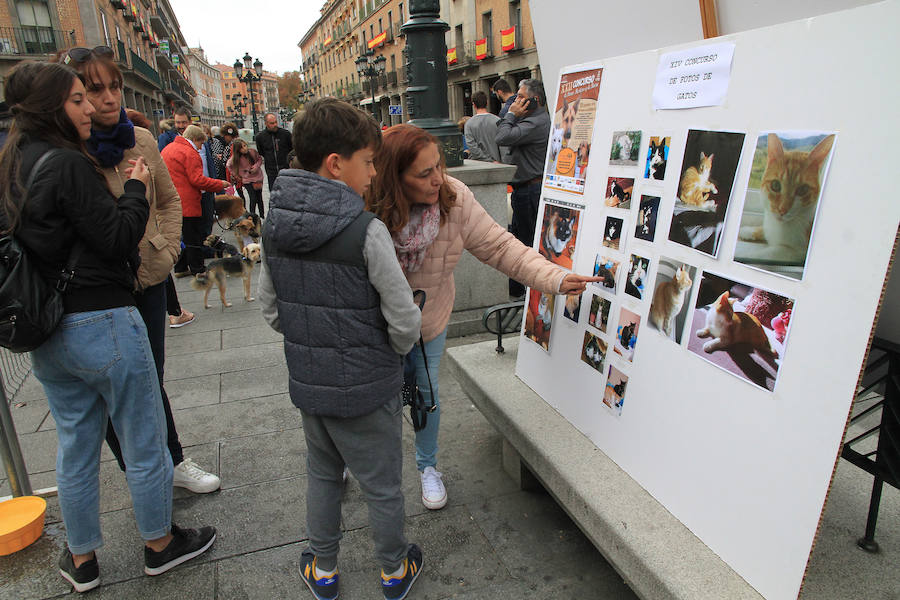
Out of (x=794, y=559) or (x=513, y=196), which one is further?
(x=513, y=196)

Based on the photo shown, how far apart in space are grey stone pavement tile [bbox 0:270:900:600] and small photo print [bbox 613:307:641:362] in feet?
2.70

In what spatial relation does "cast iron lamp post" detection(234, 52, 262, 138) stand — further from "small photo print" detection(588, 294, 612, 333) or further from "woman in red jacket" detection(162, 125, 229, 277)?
"small photo print" detection(588, 294, 612, 333)

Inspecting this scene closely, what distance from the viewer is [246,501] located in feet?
9.58

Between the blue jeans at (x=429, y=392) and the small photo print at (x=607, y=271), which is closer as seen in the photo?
the small photo print at (x=607, y=271)

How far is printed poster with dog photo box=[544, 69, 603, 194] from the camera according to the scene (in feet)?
7.47

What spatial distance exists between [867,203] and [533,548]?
1.90 metres

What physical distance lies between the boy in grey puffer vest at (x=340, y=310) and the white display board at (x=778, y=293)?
835 mm

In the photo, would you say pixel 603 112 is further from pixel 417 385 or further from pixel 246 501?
pixel 246 501

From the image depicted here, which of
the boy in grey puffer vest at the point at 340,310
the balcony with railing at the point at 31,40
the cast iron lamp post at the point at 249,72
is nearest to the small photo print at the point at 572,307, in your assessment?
the boy in grey puffer vest at the point at 340,310

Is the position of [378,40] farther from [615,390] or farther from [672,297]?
[672,297]

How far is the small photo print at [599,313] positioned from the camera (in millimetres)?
2145

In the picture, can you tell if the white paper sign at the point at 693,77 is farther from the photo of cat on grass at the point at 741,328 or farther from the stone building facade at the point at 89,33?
the stone building facade at the point at 89,33

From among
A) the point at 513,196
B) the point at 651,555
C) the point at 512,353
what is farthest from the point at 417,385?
the point at 513,196

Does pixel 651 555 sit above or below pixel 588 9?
below
